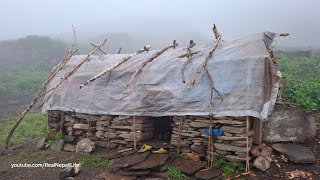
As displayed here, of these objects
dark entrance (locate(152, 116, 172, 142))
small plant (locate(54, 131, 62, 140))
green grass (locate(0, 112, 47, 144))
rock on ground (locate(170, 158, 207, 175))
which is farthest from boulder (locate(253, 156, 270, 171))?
green grass (locate(0, 112, 47, 144))

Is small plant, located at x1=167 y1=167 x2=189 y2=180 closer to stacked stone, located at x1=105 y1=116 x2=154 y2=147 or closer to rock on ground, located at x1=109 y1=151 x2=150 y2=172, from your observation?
rock on ground, located at x1=109 y1=151 x2=150 y2=172

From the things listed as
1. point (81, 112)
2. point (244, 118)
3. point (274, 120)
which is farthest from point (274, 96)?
point (81, 112)

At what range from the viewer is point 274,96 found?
776cm

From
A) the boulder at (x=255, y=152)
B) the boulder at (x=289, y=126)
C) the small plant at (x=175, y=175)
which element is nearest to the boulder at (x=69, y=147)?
the small plant at (x=175, y=175)

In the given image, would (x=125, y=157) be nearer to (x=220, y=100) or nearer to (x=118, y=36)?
(x=220, y=100)

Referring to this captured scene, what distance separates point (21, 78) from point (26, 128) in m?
11.6

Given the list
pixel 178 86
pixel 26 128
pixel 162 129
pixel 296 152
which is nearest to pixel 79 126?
pixel 162 129

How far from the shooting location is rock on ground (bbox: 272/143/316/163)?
6864 millimetres

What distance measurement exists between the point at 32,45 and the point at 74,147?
87.2ft

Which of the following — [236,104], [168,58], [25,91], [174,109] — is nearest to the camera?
[236,104]

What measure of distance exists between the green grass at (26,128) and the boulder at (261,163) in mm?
8300

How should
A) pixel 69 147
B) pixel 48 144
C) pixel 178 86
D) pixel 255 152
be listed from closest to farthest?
pixel 255 152, pixel 178 86, pixel 69 147, pixel 48 144

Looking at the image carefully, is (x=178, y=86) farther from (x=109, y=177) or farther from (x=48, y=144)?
(x=48, y=144)

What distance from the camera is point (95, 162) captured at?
8156 millimetres
